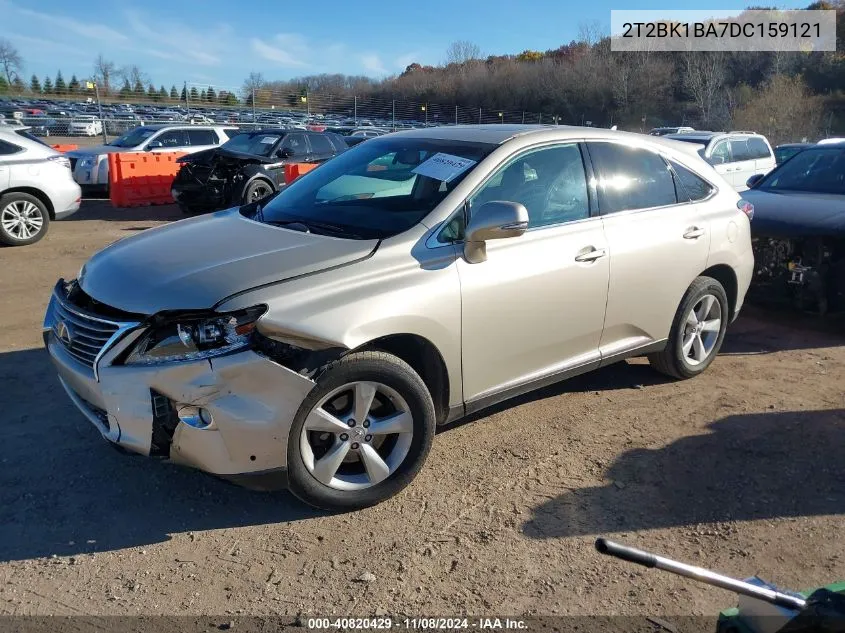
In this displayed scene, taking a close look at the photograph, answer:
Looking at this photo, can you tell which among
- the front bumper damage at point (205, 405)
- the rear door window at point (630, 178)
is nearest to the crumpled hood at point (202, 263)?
the front bumper damage at point (205, 405)

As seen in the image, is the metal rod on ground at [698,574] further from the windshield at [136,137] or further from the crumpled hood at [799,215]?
the windshield at [136,137]

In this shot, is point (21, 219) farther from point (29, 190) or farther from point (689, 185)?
point (689, 185)

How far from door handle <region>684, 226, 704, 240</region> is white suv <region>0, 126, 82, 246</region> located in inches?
347

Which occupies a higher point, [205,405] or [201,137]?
[201,137]

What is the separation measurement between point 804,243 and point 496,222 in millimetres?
4126

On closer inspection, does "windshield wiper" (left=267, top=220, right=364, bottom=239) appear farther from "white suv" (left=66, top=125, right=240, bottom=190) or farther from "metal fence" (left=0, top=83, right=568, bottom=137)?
"metal fence" (left=0, top=83, right=568, bottom=137)

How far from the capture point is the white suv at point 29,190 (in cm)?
968

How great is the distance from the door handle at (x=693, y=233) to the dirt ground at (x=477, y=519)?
1090 millimetres

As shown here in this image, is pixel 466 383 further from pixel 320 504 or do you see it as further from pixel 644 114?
pixel 644 114

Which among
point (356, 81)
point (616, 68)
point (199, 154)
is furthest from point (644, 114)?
point (199, 154)

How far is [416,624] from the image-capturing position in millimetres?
2682

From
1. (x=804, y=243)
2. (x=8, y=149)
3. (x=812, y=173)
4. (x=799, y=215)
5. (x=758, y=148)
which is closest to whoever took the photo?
(x=804, y=243)

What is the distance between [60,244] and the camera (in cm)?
1016

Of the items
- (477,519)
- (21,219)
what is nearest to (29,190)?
(21,219)
